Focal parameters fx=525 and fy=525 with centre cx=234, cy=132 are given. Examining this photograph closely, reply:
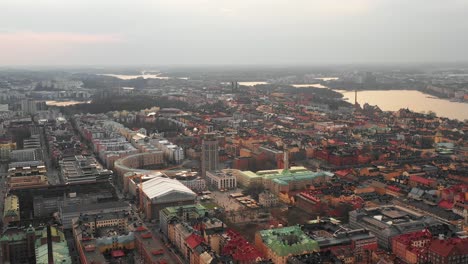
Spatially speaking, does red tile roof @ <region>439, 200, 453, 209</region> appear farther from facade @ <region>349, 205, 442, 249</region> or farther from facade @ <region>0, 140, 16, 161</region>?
facade @ <region>0, 140, 16, 161</region>

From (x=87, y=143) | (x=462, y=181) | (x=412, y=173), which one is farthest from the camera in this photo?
(x=87, y=143)

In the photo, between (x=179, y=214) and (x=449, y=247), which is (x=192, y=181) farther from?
(x=449, y=247)

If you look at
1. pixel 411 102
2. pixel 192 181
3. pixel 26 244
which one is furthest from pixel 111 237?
pixel 411 102

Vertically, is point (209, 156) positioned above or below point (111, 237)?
above

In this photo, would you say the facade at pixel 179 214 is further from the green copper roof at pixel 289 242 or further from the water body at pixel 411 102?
the water body at pixel 411 102

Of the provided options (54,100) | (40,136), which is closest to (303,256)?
(40,136)

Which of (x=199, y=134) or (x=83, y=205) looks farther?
(x=199, y=134)

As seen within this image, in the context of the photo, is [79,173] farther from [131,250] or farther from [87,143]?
[87,143]
